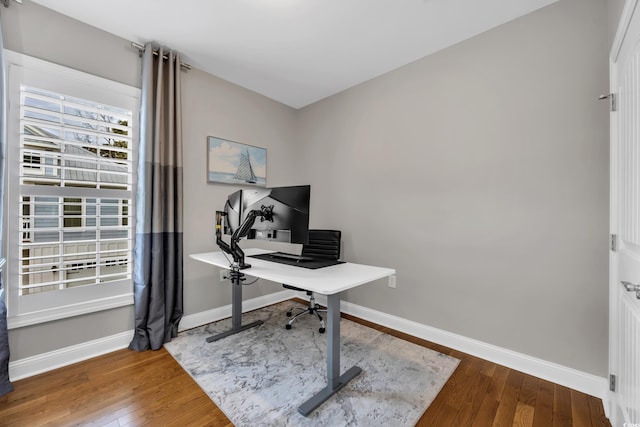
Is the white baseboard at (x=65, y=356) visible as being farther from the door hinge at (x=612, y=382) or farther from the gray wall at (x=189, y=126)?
the door hinge at (x=612, y=382)

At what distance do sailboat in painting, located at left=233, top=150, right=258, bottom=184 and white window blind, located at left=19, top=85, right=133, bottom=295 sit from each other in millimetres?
1061

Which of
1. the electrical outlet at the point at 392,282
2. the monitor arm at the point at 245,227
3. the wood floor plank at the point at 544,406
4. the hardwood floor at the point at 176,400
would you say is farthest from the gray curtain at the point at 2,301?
the wood floor plank at the point at 544,406

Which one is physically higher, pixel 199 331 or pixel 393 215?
pixel 393 215

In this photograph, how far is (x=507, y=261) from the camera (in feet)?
6.63

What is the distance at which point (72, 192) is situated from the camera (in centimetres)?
202

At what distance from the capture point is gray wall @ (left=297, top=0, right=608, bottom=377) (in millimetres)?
1716

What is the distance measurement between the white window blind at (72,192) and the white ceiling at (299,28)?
0.79 metres

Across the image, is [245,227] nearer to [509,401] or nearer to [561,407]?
[509,401]

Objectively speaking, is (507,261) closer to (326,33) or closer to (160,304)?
(326,33)

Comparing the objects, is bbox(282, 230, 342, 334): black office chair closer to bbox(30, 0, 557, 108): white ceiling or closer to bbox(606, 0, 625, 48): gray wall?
bbox(30, 0, 557, 108): white ceiling

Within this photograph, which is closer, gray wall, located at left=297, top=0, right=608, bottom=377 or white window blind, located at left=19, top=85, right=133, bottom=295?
gray wall, located at left=297, top=0, right=608, bottom=377

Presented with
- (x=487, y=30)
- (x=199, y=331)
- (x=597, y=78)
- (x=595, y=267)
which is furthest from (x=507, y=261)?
(x=199, y=331)

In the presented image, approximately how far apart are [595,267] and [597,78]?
122 cm

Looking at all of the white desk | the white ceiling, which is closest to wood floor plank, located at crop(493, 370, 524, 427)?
the white desk
